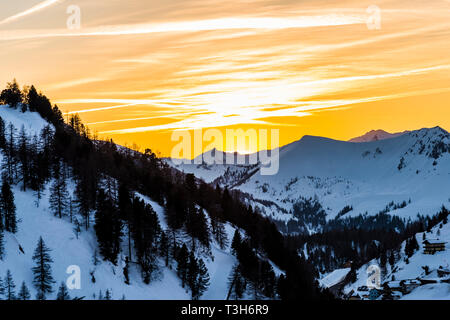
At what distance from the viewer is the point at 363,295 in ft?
557

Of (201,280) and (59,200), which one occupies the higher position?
(59,200)

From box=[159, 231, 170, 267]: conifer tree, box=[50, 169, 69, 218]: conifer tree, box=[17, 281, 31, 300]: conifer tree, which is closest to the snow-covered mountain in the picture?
box=[50, 169, 69, 218]: conifer tree

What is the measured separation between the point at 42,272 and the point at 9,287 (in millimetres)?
7863

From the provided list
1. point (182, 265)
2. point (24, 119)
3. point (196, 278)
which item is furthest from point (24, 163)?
point (24, 119)

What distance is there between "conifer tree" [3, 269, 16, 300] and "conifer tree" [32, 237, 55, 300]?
415cm

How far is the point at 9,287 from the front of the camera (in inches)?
3199

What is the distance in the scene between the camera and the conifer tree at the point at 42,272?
286 feet

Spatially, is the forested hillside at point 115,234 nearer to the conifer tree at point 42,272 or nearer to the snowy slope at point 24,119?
the conifer tree at point 42,272

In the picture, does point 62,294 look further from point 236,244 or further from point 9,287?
point 236,244

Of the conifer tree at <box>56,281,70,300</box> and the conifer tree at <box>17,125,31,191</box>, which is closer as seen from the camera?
the conifer tree at <box>56,281,70,300</box>

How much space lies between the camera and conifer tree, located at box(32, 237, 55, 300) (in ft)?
286

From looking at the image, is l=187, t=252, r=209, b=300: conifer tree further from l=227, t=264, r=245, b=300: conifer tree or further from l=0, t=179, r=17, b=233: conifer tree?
l=0, t=179, r=17, b=233: conifer tree

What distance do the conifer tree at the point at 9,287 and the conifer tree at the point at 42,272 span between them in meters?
4.15

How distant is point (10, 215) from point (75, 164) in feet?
105
